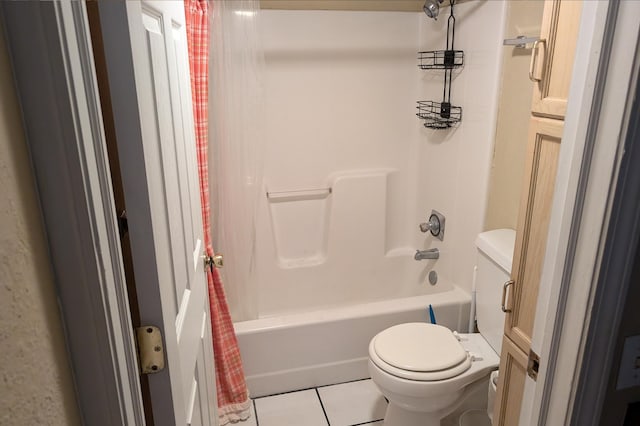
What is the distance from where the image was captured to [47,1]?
0.47 metres

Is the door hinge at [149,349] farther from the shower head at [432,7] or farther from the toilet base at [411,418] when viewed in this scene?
the shower head at [432,7]

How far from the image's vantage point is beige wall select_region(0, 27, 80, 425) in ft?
1.53

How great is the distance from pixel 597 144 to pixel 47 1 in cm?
73

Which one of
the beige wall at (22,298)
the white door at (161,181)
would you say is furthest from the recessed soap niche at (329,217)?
the beige wall at (22,298)

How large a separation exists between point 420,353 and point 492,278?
0.40 meters

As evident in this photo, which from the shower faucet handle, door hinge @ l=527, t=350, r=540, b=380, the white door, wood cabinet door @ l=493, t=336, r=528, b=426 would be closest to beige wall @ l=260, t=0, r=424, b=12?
the shower faucet handle

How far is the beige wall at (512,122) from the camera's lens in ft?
5.82

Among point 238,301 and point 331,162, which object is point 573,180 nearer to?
point 238,301

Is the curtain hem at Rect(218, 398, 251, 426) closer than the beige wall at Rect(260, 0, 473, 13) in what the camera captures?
Yes

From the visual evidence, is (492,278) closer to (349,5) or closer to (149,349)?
(149,349)

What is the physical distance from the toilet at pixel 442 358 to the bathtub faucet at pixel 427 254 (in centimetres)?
64

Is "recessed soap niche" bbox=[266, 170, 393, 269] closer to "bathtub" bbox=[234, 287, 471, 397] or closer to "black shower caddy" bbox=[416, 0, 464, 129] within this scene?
"black shower caddy" bbox=[416, 0, 464, 129]

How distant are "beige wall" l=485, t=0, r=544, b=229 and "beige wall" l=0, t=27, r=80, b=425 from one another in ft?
5.71

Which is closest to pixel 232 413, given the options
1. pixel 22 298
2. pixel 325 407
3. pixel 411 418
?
pixel 325 407
